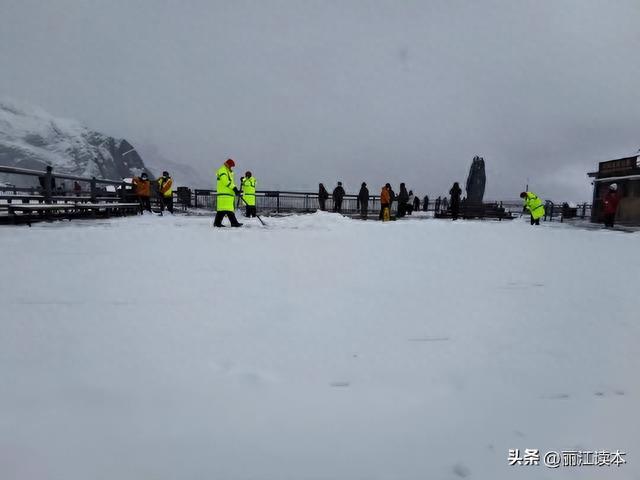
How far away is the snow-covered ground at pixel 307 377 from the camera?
3.87 feet

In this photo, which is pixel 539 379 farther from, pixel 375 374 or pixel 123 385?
pixel 123 385

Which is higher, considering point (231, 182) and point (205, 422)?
point (231, 182)

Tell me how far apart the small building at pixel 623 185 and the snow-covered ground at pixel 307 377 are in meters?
20.1

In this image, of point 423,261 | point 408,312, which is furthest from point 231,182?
point 408,312

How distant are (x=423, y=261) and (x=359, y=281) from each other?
154 centimetres

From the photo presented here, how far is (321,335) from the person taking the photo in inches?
79.2

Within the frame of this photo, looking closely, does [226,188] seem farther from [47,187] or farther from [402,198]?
[402,198]

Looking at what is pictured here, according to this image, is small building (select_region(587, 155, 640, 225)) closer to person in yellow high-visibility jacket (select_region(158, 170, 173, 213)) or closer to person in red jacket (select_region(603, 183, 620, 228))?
person in red jacket (select_region(603, 183, 620, 228))

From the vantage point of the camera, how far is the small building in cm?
1775

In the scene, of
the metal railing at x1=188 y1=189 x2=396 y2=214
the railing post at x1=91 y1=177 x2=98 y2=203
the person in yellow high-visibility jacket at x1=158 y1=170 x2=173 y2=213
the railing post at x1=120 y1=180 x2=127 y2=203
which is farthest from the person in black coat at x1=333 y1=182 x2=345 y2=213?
the railing post at x1=91 y1=177 x2=98 y2=203

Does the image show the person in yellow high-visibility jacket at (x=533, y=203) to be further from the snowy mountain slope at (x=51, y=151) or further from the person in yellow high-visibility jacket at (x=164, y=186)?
the snowy mountain slope at (x=51, y=151)

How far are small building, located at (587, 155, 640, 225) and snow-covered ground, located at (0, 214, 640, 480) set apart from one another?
2009 cm

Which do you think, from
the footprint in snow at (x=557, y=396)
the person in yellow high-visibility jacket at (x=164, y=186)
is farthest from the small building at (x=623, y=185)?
the person in yellow high-visibility jacket at (x=164, y=186)

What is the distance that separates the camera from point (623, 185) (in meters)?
18.8
